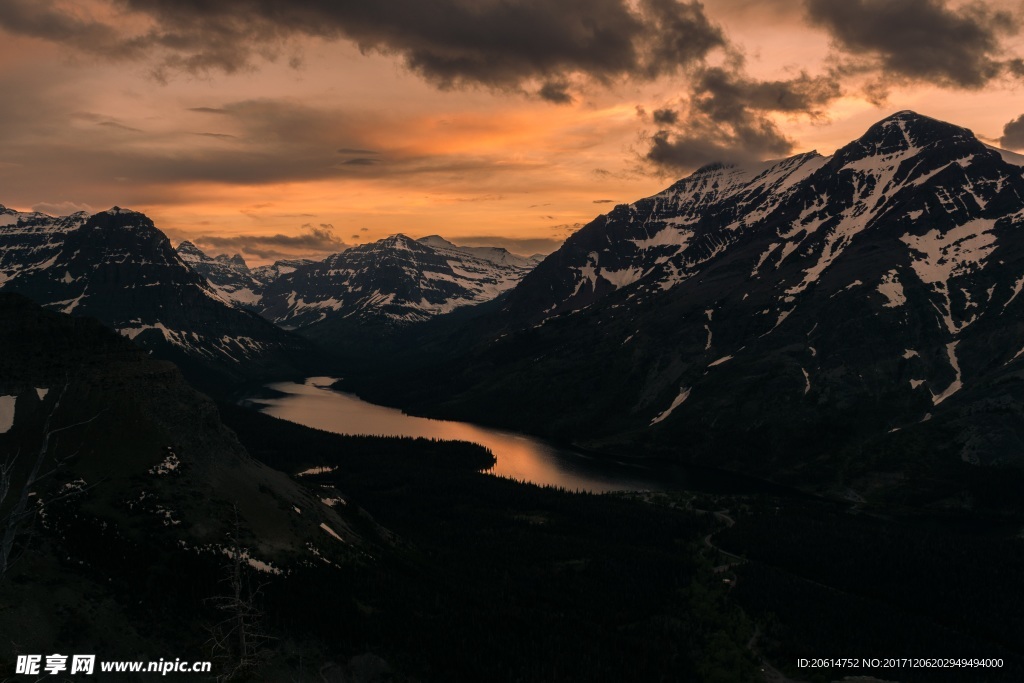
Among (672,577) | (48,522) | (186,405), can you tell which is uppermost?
(186,405)

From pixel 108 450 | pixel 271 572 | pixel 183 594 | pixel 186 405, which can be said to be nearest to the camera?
pixel 183 594

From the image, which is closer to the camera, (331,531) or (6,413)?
(6,413)

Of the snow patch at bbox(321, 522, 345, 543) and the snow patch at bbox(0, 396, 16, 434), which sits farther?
the snow patch at bbox(321, 522, 345, 543)

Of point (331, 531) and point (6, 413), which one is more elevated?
point (6, 413)

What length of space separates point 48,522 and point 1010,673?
146381mm

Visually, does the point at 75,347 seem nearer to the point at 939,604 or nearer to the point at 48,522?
the point at 48,522

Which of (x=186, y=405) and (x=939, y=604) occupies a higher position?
(x=186, y=405)

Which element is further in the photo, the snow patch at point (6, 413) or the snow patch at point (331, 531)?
the snow patch at point (331, 531)

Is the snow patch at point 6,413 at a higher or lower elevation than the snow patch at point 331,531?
higher

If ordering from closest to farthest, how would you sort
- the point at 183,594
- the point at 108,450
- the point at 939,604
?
the point at 183,594
the point at 108,450
the point at 939,604

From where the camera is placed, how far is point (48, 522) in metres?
112

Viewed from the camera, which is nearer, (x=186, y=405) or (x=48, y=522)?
(x=48, y=522)

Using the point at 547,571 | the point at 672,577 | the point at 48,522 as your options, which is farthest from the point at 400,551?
the point at 48,522

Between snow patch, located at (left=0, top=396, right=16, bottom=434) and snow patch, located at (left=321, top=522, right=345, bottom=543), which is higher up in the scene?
snow patch, located at (left=0, top=396, right=16, bottom=434)
